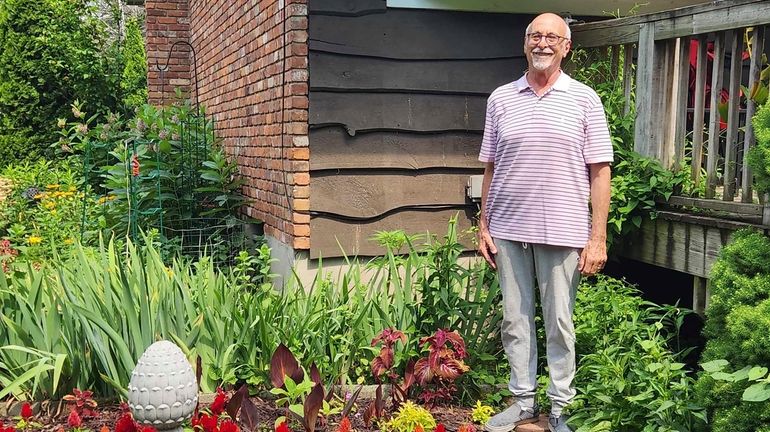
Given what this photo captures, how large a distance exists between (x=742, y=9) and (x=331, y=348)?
7.94 feet

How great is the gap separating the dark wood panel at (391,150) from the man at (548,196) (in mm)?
1496

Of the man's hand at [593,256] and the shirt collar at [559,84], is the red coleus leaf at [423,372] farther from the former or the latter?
the shirt collar at [559,84]

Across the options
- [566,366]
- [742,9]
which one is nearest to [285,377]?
[566,366]

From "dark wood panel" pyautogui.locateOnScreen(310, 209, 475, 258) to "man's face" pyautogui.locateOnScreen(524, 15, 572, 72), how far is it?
1.93 metres

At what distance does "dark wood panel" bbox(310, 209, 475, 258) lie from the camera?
15.3ft

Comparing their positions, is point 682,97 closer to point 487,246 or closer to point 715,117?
point 715,117

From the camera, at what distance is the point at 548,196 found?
3051mm

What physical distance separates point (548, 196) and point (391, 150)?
1.80 meters

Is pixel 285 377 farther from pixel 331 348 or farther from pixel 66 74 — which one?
pixel 66 74

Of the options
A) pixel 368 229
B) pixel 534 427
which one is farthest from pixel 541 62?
pixel 368 229

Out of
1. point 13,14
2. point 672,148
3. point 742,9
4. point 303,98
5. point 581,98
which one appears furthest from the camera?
point 13,14

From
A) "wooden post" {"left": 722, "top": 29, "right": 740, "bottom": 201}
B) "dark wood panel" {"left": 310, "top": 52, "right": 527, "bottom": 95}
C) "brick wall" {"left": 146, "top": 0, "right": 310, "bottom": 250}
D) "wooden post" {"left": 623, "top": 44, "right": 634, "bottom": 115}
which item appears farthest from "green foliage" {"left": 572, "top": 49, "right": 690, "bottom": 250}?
"brick wall" {"left": 146, "top": 0, "right": 310, "bottom": 250}

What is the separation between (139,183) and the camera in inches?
242

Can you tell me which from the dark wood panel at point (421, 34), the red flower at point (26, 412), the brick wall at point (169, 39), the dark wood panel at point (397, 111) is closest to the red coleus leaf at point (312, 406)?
the red flower at point (26, 412)
